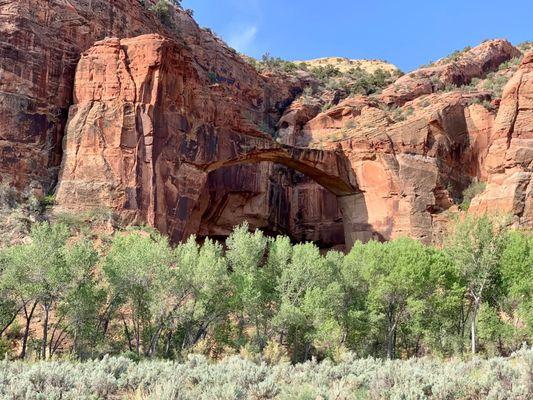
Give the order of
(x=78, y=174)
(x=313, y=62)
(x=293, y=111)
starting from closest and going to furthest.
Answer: (x=78, y=174) → (x=293, y=111) → (x=313, y=62)

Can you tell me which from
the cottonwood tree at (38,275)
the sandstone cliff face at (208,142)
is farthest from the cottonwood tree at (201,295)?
the sandstone cliff face at (208,142)

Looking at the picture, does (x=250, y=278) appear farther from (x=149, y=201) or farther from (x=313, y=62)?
(x=313, y=62)

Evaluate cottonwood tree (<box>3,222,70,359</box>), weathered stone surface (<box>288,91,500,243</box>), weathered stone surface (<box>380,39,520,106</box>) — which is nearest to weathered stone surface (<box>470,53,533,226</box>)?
weathered stone surface (<box>288,91,500,243</box>)

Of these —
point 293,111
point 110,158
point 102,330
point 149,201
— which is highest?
point 293,111

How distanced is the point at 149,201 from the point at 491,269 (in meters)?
20.0

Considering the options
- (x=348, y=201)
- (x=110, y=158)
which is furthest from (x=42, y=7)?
(x=348, y=201)

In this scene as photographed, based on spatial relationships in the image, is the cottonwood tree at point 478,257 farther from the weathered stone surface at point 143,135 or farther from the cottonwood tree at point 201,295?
the weathered stone surface at point 143,135

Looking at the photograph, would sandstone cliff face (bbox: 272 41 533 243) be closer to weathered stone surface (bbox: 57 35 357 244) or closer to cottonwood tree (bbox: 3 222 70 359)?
weathered stone surface (bbox: 57 35 357 244)

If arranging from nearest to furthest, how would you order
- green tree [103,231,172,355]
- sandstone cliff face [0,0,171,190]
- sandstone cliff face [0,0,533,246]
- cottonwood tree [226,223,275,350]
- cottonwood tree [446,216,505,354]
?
green tree [103,231,172,355], cottonwood tree [226,223,275,350], cottonwood tree [446,216,505,354], sandstone cliff face [0,0,171,190], sandstone cliff face [0,0,533,246]

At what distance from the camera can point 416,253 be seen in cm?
2964

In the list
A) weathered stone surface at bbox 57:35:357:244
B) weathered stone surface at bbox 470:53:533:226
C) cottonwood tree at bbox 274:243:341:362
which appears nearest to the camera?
cottonwood tree at bbox 274:243:341:362

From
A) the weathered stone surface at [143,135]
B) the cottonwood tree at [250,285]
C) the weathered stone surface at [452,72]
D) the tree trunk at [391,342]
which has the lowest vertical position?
the tree trunk at [391,342]

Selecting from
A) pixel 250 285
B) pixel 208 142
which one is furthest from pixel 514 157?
pixel 250 285

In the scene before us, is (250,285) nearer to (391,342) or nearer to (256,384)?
(391,342)
